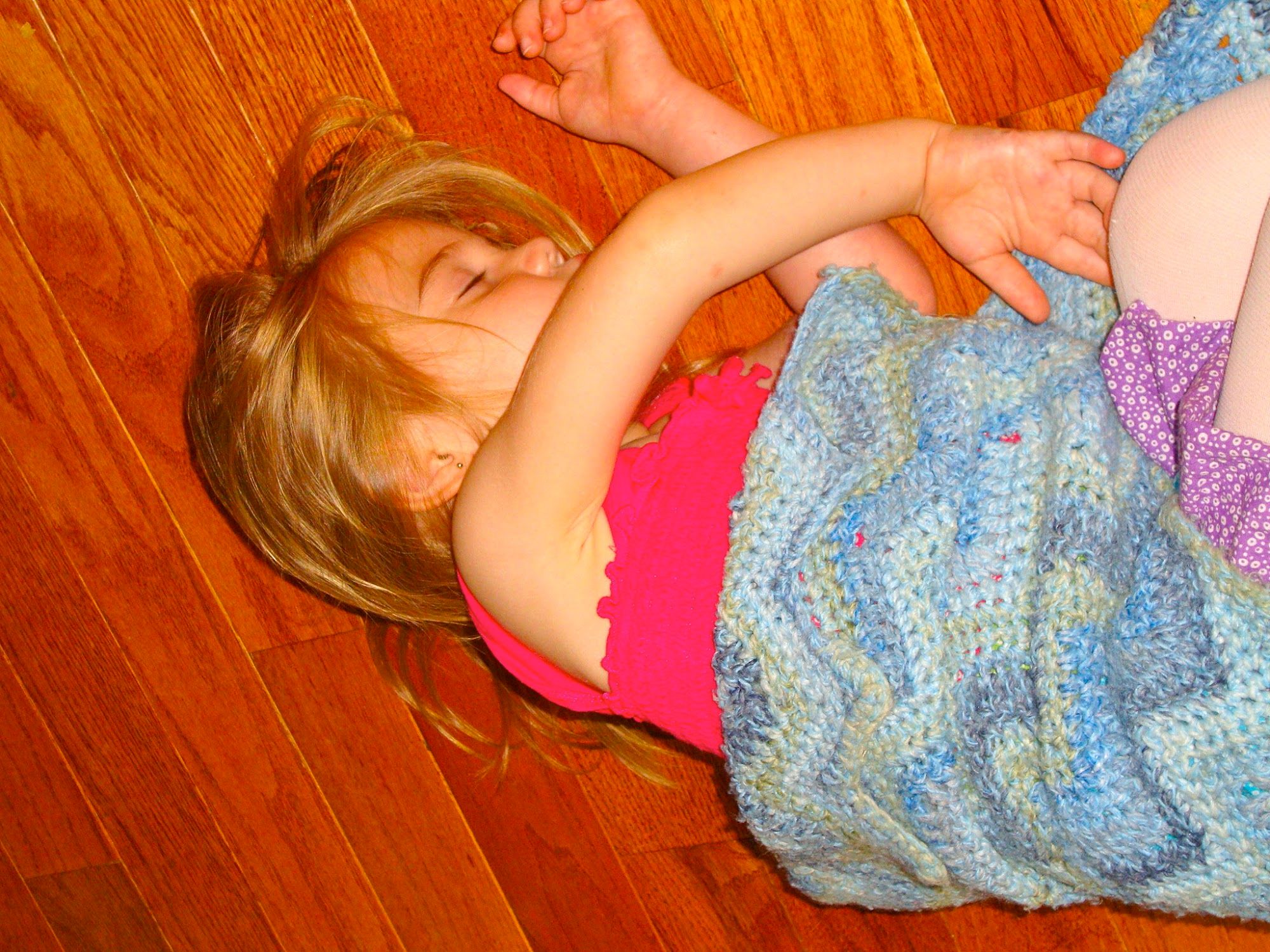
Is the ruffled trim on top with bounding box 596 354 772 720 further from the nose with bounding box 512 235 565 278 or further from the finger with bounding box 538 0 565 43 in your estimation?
the finger with bounding box 538 0 565 43

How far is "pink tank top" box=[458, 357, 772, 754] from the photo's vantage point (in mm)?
862

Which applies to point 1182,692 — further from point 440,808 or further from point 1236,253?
point 440,808

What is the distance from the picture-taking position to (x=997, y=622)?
0.75 metres

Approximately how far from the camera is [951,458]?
779 millimetres

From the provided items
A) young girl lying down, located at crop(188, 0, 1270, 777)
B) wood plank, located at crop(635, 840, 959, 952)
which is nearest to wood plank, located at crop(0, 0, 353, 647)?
young girl lying down, located at crop(188, 0, 1270, 777)

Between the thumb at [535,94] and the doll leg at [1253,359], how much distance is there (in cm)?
63

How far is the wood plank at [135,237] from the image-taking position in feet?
3.70

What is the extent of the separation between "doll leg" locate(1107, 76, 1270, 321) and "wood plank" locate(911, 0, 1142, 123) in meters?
0.18

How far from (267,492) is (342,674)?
28 centimetres

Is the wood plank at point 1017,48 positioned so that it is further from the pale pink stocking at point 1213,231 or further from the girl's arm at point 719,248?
the pale pink stocking at point 1213,231

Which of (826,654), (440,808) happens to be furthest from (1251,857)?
(440,808)

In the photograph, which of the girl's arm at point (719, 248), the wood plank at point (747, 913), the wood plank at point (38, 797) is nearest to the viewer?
the girl's arm at point (719, 248)

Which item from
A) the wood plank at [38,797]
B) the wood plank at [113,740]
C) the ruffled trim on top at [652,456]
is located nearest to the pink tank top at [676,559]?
the ruffled trim on top at [652,456]

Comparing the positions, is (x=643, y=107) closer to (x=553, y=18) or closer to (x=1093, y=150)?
(x=553, y=18)
